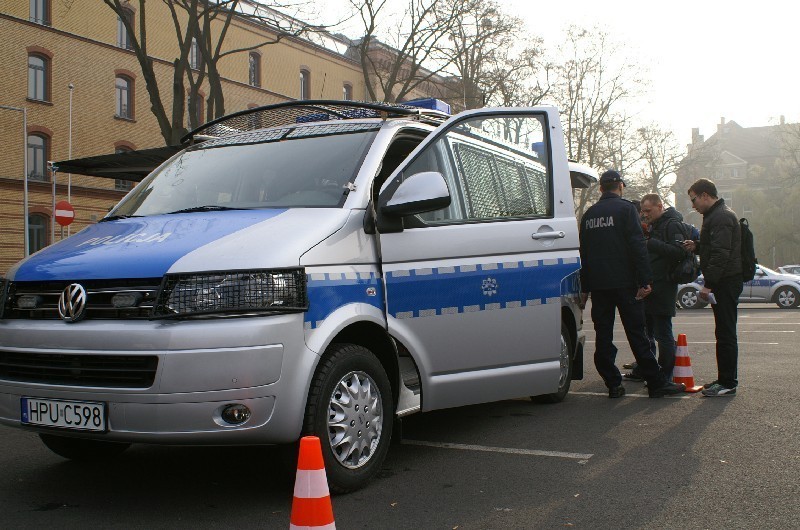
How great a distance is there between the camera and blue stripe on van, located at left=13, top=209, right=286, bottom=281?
404 centimetres

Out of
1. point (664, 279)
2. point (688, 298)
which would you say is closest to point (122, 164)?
point (664, 279)

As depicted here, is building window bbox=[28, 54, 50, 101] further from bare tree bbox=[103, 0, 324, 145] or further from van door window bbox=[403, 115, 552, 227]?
van door window bbox=[403, 115, 552, 227]

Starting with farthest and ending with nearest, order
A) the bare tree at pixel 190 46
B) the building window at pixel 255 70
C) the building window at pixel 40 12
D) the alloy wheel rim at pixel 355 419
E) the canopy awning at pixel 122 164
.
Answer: the building window at pixel 255 70
the building window at pixel 40 12
the bare tree at pixel 190 46
the canopy awning at pixel 122 164
the alloy wheel rim at pixel 355 419

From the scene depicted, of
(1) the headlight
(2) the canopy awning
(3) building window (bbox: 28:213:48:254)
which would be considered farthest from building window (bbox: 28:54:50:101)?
(1) the headlight

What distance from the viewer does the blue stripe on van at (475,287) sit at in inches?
191

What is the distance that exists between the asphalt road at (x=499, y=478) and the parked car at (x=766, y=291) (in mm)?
20691

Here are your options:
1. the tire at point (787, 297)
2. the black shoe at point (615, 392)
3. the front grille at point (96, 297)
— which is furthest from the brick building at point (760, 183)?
the front grille at point (96, 297)

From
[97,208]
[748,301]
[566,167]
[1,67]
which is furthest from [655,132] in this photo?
[566,167]

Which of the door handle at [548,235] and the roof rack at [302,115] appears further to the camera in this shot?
the door handle at [548,235]

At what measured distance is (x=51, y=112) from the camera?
3388 cm

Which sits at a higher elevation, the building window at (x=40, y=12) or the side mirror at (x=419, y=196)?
the building window at (x=40, y=12)

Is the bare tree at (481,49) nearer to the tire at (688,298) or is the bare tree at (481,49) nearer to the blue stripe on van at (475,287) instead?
the tire at (688,298)

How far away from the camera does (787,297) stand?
26.2 meters

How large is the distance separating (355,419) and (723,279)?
4351mm
